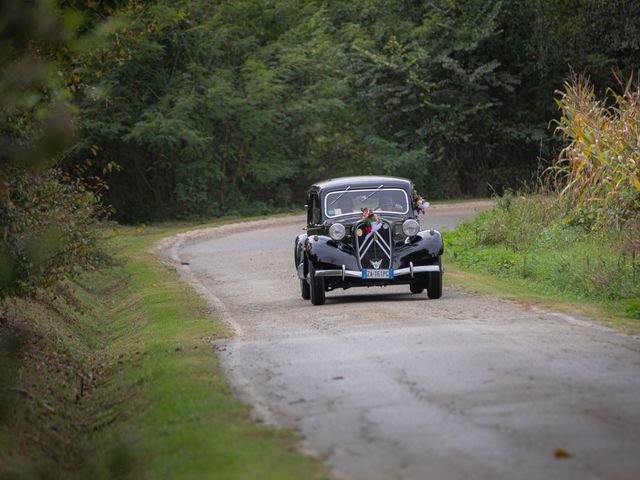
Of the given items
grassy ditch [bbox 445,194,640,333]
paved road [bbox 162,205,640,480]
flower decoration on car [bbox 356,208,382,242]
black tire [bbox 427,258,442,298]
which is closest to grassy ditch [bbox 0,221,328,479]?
paved road [bbox 162,205,640,480]

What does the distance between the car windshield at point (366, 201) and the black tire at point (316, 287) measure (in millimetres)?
1567

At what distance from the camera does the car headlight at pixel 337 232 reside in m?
17.6

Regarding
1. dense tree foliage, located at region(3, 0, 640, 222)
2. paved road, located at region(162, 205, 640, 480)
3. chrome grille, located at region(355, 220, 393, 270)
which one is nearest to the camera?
paved road, located at region(162, 205, 640, 480)

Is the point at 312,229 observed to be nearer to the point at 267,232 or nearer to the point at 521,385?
the point at 521,385

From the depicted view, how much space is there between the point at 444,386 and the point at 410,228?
26.9 feet

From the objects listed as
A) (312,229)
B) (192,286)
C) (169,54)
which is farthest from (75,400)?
(169,54)

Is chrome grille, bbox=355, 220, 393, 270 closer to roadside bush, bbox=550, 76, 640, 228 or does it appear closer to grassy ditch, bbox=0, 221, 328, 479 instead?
grassy ditch, bbox=0, 221, 328, 479

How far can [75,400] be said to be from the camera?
40.9 ft

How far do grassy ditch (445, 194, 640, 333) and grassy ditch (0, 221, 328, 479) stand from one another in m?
5.00

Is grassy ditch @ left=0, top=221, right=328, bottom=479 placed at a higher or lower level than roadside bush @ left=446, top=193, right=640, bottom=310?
higher

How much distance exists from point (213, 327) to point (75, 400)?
331 centimetres

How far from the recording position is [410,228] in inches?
703

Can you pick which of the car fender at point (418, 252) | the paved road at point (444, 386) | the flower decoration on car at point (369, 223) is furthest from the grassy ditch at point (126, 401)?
the car fender at point (418, 252)

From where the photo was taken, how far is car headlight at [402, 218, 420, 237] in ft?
58.4
